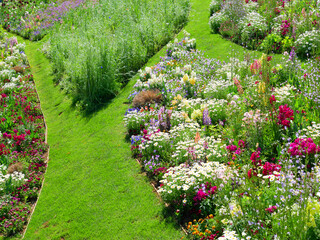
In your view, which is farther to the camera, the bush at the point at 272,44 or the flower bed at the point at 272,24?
the bush at the point at 272,44

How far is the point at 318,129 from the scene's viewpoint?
19.8 ft

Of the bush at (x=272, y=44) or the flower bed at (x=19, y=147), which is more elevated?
the flower bed at (x=19, y=147)

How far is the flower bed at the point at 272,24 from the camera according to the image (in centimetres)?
932

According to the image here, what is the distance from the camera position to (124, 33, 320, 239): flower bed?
4.31 meters

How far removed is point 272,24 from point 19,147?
9.03 metres


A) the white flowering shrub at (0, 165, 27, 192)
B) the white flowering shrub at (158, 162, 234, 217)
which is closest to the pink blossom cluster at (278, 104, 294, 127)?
the white flowering shrub at (158, 162, 234, 217)

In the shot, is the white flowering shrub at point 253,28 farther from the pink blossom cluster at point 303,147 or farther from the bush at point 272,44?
the pink blossom cluster at point 303,147

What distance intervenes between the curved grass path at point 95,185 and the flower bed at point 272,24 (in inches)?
28.9

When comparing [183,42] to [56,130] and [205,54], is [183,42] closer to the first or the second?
[205,54]

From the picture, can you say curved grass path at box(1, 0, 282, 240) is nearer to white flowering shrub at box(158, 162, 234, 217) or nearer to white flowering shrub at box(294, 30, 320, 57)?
white flowering shrub at box(158, 162, 234, 217)

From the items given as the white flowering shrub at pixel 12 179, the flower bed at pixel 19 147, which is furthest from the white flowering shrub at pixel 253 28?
the white flowering shrub at pixel 12 179

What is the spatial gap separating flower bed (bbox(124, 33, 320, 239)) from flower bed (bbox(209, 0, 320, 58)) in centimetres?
138

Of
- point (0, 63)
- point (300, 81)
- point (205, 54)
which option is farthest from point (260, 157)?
point (0, 63)

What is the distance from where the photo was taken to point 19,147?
29.0 ft
